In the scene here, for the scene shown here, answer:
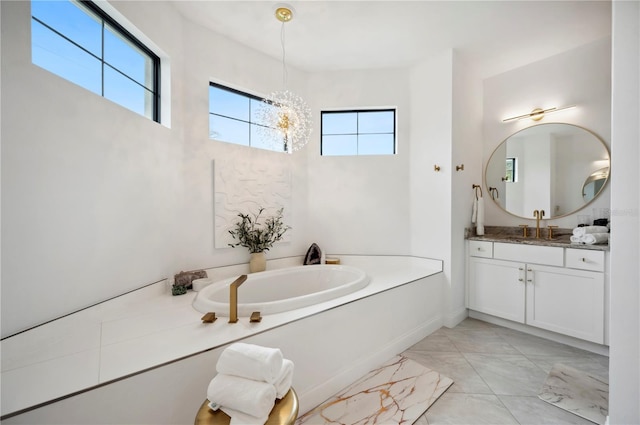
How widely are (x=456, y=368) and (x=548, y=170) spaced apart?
227 cm

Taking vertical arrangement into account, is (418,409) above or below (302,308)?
below

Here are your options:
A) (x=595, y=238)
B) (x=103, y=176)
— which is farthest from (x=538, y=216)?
(x=103, y=176)

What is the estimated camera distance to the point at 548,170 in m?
2.73

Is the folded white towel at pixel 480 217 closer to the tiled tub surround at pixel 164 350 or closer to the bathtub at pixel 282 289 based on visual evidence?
the tiled tub surround at pixel 164 350

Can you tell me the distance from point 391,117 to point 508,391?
110 inches

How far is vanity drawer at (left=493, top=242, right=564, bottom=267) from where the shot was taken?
7.55 feet

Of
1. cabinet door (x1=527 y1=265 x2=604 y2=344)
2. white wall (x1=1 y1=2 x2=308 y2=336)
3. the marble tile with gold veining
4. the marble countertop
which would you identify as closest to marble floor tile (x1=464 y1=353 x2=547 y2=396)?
the marble tile with gold veining

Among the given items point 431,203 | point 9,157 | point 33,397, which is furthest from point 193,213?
point 431,203

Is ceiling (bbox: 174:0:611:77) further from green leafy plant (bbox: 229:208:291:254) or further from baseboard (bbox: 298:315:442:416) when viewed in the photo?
baseboard (bbox: 298:315:442:416)

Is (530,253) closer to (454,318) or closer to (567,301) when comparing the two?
(567,301)

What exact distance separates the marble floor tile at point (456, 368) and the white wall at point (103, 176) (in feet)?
6.20

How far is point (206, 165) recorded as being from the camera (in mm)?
2389

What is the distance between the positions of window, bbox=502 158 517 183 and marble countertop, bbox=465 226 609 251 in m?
0.55

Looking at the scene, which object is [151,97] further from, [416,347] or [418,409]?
[416,347]
